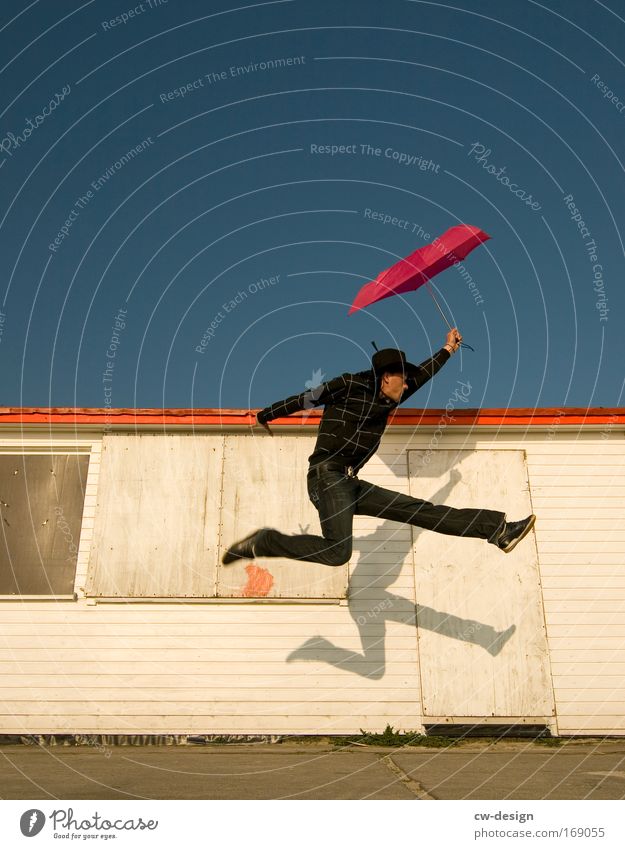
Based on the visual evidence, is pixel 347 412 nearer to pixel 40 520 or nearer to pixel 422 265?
pixel 422 265

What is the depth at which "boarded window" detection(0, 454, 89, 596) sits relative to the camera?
30.7ft

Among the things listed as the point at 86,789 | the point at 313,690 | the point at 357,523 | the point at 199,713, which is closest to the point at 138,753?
the point at 199,713

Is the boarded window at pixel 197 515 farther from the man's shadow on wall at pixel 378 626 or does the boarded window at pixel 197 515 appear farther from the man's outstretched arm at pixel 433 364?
the man's outstretched arm at pixel 433 364

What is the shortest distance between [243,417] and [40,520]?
358 centimetres

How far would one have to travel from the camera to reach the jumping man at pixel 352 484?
5.71 m

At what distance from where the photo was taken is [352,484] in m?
5.86

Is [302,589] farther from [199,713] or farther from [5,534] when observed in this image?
[5,534]

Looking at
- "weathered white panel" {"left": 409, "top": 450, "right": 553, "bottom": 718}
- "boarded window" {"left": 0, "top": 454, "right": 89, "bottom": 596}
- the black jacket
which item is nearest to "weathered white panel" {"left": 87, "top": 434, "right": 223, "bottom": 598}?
"boarded window" {"left": 0, "top": 454, "right": 89, "bottom": 596}

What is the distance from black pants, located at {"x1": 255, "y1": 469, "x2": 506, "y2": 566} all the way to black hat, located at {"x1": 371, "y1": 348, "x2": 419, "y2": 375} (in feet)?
3.58

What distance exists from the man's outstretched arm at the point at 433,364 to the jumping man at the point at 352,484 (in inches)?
1.4

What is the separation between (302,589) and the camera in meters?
9.22
